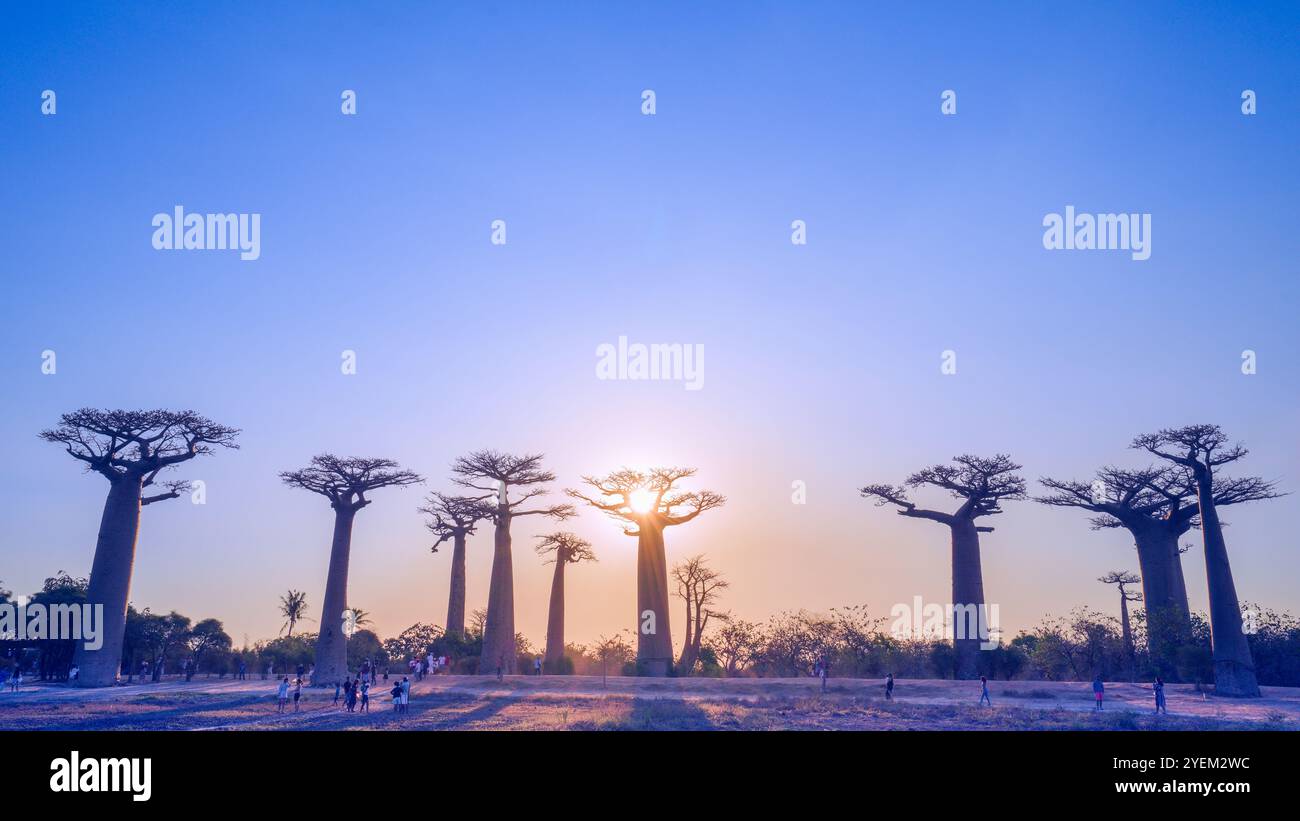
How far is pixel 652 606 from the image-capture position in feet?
151

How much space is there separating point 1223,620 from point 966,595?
11.8 m

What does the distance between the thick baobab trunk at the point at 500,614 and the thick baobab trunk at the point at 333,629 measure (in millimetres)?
7401

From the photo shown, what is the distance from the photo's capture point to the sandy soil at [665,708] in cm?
2327

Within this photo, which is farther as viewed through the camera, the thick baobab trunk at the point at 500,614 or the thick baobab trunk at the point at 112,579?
the thick baobab trunk at the point at 500,614

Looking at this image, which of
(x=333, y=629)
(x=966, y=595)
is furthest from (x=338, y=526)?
(x=966, y=595)

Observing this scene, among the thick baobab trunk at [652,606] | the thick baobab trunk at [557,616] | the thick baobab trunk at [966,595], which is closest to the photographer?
the thick baobab trunk at [966,595]

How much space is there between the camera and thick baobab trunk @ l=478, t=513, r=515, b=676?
45281mm

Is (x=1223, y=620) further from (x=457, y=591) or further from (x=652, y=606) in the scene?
(x=457, y=591)

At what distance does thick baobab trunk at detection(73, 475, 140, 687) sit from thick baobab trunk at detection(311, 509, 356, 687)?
9308 millimetres

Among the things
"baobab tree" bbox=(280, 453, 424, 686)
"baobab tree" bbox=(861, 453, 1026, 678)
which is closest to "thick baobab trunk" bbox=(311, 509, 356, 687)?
"baobab tree" bbox=(280, 453, 424, 686)

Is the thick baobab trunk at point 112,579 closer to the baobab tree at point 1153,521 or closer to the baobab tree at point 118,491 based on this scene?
the baobab tree at point 118,491

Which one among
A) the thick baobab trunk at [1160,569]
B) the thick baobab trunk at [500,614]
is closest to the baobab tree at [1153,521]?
the thick baobab trunk at [1160,569]
